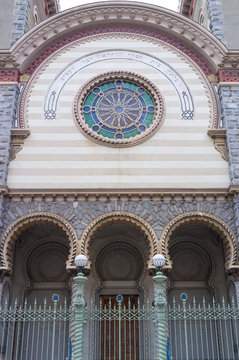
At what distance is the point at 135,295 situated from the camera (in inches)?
647

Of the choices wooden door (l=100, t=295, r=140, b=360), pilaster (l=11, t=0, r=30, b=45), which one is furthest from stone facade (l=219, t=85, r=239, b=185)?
pilaster (l=11, t=0, r=30, b=45)

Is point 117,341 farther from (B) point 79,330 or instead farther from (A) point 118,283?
(B) point 79,330

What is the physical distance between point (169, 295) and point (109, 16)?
38.4 ft

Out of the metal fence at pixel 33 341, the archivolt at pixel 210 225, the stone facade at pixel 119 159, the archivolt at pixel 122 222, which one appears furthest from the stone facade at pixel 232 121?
the metal fence at pixel 33 341

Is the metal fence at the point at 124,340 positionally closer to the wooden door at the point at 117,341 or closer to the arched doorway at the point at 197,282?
the wooden door at the point at 117,341

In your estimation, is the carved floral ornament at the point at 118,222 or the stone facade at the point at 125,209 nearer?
the carved floral ornament at the point at 118,222

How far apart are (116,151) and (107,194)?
189 cm

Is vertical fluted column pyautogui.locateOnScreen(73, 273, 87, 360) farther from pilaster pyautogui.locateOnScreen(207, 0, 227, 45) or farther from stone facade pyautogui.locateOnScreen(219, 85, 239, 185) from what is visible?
pilaster pyautogui.locateOnScreen(207, 0, 227, 45)

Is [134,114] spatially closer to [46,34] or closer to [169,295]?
[46,34]

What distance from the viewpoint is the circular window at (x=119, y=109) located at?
53.7 ft

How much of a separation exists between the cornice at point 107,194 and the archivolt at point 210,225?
67cm

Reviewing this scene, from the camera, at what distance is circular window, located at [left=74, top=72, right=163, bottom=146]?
16359 mm

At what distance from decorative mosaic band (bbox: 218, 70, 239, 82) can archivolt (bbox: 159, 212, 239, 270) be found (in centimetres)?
570

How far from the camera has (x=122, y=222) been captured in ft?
49.1
